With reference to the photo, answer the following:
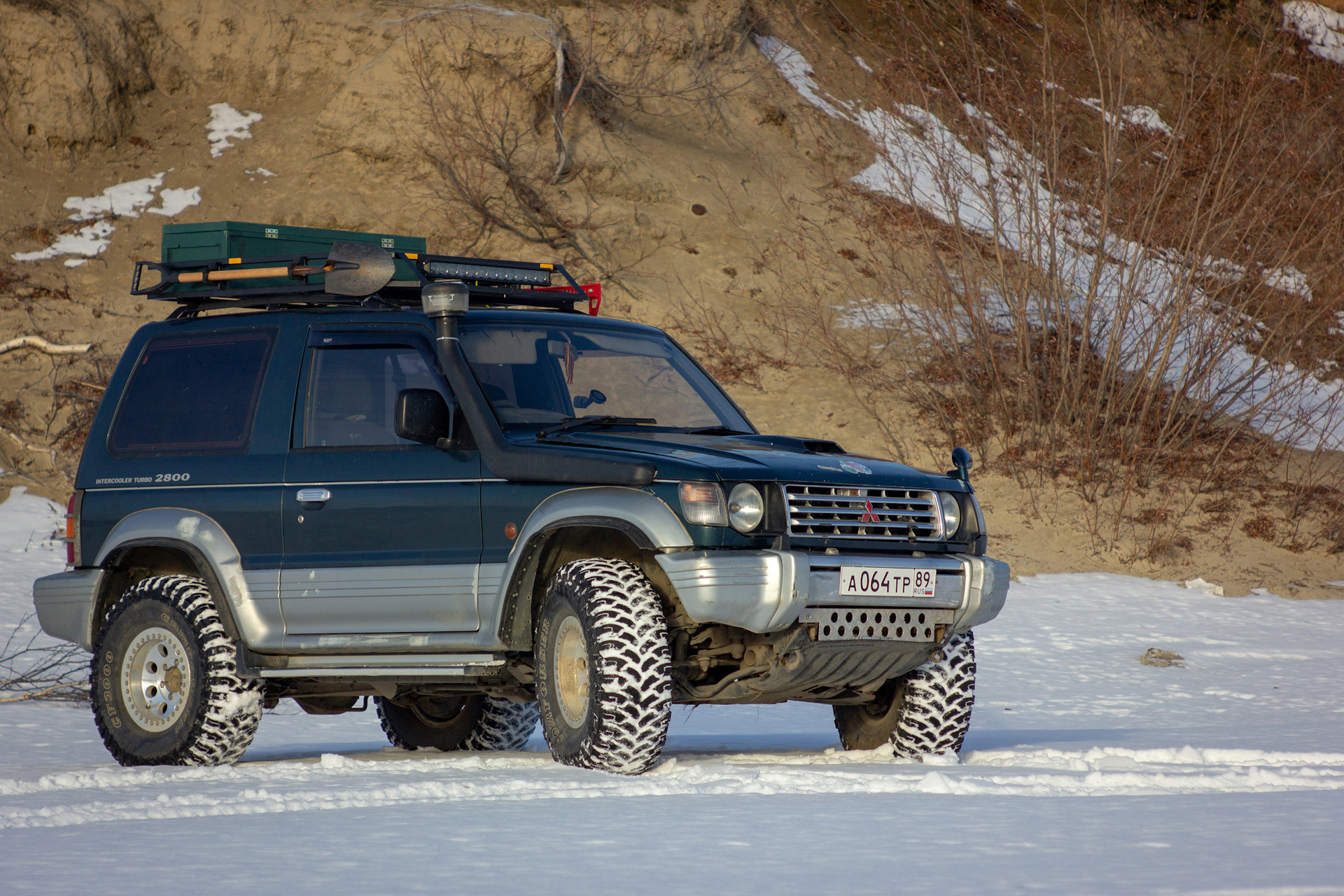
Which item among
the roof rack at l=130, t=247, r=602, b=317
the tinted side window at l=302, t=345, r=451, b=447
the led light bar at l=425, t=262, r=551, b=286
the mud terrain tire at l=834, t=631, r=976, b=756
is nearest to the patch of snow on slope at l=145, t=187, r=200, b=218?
the roof rack at l=130, t=247, r=602, b=317

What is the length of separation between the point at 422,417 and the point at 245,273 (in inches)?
66.1

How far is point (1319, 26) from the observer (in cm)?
3688

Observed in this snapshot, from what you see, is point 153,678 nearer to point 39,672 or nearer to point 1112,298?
point 39,672

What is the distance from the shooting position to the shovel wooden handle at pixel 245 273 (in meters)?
7.91

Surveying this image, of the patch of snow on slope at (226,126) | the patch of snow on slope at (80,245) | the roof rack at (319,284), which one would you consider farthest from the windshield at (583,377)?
the patch of snow on slope at (226,126)

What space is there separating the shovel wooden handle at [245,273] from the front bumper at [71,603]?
158 cm

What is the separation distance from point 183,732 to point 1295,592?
1424 centimetres

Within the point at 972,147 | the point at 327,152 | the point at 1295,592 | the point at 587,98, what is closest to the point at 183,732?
the point at 1295,592

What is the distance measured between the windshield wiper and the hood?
1.2 inches

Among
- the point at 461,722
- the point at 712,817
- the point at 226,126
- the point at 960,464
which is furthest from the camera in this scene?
the point at 226,126

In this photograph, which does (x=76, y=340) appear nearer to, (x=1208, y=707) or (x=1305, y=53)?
(x=1208, y=707)

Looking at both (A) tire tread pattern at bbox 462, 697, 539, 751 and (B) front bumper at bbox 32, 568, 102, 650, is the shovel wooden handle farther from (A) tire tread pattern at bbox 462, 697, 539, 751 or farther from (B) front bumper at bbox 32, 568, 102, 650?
(A) tire tread pattern at bbox 462, 697, 539, 751

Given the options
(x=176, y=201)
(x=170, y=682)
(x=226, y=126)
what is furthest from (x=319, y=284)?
(x=226, y=126)

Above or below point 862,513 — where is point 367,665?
below
